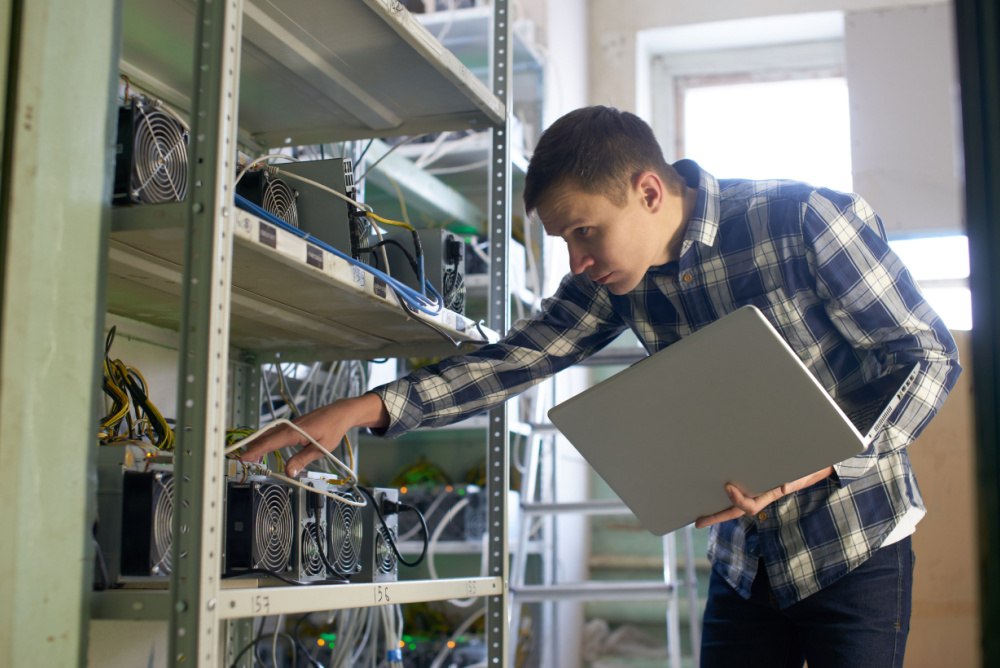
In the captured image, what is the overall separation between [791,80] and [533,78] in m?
1.34

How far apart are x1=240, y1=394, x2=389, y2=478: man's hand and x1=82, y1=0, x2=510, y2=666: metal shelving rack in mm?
169

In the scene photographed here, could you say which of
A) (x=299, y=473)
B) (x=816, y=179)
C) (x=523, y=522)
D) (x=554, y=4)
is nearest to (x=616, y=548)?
(x=523, y=522)

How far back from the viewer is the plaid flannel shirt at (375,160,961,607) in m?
1.45

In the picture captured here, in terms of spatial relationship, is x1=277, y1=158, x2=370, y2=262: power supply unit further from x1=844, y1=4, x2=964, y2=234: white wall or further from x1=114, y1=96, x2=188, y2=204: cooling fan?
x1=844, y1=4, x2=964, y2=234: white wall

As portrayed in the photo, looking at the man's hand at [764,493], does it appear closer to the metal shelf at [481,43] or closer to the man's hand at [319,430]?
the man's hand at [319,430]

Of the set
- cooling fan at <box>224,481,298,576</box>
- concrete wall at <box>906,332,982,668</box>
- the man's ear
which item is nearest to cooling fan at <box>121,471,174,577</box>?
cooling fan at <box>224,481,298,576</box>

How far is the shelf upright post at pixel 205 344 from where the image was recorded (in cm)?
113

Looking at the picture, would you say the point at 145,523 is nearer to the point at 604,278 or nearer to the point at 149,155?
the point at 149,155

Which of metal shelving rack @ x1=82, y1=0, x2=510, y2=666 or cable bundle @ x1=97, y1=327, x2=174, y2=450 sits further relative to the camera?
cable bundle @ x1=97, y1=327, x2=174, y2=450

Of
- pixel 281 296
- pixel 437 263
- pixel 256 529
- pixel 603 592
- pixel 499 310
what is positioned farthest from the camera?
pixel 603 592

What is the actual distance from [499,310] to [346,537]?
1.98ft

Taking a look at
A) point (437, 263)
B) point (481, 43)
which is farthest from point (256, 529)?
point (481, 43)

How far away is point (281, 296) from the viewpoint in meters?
1.63

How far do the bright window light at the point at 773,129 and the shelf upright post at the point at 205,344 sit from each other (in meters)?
3.29
